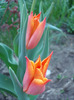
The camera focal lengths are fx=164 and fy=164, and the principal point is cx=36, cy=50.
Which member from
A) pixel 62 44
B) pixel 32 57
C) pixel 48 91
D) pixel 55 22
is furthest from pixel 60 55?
pixel 32 57

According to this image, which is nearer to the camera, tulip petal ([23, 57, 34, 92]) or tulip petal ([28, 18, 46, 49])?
tulip petal ([23, 57, 34, 92])

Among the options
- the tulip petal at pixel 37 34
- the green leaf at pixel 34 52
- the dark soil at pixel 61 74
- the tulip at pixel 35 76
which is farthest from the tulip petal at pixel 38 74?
the dark soil at pixel 61 74

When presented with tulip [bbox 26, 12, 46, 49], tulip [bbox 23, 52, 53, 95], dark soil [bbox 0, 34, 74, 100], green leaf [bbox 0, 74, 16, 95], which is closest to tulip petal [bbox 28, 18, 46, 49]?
tulip [bbox 26, 12, 46, 49]

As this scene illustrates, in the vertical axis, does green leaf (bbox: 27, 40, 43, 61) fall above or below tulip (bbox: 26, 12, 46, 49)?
below

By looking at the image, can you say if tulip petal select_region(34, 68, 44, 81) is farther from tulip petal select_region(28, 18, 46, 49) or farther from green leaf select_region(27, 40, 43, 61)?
green leaf select_region(27, 40, 43, 61)

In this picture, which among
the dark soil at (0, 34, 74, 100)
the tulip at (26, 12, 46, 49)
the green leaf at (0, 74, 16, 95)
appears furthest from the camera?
the dark soil at (0, 34, 74, 100)

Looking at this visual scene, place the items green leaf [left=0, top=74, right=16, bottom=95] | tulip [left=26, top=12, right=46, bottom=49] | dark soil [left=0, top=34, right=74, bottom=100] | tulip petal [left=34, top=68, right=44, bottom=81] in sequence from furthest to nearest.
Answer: dark soil [left=0, top=34, right=74, bottom=100], green leaf [left=0, top=74, right=16, bottom=95], tulip [left=26, top=12, right=46, bottom=49], tulip petal [left=34, top=68, right=44, bottom=81]

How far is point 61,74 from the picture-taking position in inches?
69.4

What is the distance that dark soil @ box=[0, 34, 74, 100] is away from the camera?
1499 mm

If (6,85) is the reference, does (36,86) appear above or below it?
above

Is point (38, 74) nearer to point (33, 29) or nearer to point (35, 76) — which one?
point (35, 76)

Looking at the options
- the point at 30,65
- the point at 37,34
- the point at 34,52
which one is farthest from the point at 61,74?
the point at 30,65

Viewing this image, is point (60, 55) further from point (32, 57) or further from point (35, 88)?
point (35, 88)

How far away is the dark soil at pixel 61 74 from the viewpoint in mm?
1499
